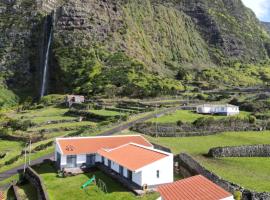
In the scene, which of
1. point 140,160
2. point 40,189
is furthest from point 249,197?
point 40,189

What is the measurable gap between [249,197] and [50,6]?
173101 mm

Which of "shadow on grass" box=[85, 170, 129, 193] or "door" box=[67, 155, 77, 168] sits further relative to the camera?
"door" box=[67, 155, 77, 168]

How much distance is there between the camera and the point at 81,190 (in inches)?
1489

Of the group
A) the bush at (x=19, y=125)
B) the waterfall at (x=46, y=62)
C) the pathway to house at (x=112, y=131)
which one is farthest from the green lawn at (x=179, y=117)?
the waterfall at (x=46, y=62)

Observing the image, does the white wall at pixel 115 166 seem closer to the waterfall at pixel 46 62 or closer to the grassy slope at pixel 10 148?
the grassy slope at pixel 10 148

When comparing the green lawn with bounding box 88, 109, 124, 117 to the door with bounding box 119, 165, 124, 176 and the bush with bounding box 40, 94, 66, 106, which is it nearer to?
the bush with bounding box 40, 94, 66, 106

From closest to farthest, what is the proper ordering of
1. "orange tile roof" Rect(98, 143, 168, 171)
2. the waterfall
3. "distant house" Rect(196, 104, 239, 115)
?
"orange tile roof" Rect(98, 143, 168, 171) → "distant house" Rect(196, 104, 239, 115) → the waterfall

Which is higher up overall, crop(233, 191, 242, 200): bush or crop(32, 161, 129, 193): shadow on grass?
crop(233, 191, 242, 200): bush

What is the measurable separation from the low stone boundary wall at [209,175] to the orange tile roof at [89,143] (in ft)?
26.7

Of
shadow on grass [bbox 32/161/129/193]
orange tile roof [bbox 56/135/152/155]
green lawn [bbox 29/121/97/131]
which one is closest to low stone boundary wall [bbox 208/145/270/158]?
orange tile roof [bbox 56/135/152/155]

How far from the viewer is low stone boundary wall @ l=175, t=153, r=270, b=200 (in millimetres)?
28703

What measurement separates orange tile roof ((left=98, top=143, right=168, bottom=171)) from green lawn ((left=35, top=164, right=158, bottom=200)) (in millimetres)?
2045

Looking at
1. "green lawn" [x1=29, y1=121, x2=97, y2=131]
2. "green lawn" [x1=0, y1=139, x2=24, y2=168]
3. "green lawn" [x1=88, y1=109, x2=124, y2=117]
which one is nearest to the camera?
"green lawn" [x1=0, y1=139, x2=24, y2=168]

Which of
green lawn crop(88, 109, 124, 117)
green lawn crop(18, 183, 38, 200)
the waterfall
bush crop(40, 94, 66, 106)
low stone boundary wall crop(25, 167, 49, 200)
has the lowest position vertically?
green lawn crop(18, 183, 38, 200)
